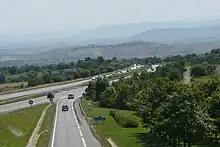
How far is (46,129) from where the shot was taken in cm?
5175

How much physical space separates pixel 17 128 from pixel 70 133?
17.6 feet

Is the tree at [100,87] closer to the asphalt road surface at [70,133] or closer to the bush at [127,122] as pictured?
the asphalt road surface at [70,133]

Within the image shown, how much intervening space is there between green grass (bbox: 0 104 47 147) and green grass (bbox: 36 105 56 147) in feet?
Result: 3.49

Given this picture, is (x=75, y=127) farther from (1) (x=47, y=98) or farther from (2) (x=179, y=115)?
(1) (x=47, y=98)

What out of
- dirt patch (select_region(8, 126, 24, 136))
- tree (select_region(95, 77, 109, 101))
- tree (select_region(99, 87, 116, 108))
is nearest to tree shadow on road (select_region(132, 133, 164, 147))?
dirt patch (select_region(8, 126, 24, 136))

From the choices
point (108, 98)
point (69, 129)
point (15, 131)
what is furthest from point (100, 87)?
point (15, 131)

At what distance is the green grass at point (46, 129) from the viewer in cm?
4211

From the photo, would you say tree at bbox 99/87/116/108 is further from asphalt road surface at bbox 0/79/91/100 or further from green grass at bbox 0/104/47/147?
green grass at bbox 0/104/47/147

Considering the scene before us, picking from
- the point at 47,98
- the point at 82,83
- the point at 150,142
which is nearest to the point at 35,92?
the point at 47,98

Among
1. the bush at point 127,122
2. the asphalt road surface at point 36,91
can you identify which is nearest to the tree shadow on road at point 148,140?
the bush at point 127,122

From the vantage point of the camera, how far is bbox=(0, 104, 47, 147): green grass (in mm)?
40925

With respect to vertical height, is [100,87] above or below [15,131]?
below

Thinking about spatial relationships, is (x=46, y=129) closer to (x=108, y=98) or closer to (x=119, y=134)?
(x=119, y=134)

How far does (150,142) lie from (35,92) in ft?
205
